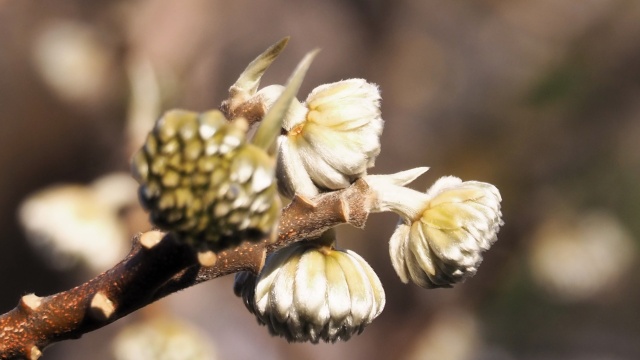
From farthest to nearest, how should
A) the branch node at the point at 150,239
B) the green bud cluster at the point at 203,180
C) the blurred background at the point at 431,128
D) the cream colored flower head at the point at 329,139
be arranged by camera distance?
the blurred background at the point at 431,128, the cream colored flower head at the point at 329,139, the branch node at the point at 150,239, the green bud cluster at the point at 203,180

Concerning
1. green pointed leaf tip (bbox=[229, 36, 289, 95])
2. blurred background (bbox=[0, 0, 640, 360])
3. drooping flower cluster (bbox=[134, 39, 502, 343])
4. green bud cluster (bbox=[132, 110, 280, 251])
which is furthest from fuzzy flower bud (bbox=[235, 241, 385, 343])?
blurred background (bbox=[0, 0, 640, 360])

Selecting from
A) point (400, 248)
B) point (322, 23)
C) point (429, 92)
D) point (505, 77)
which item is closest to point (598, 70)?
point (505, 77)

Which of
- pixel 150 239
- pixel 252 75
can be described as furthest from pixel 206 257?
pixel 252 75

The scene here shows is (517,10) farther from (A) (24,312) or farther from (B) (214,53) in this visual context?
(A) (24,312)

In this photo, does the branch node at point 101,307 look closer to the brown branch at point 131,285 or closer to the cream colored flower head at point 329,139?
the brown branch at point 131,285

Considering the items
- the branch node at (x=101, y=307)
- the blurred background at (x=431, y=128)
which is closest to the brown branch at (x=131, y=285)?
the branch node at (x=101, y=307)

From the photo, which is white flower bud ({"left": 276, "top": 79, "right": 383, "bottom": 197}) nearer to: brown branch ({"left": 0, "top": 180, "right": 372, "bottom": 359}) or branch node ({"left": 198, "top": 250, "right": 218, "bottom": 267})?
brown branch ({"left": 0, "top": 180, "right": 372, "bottom": 359})
